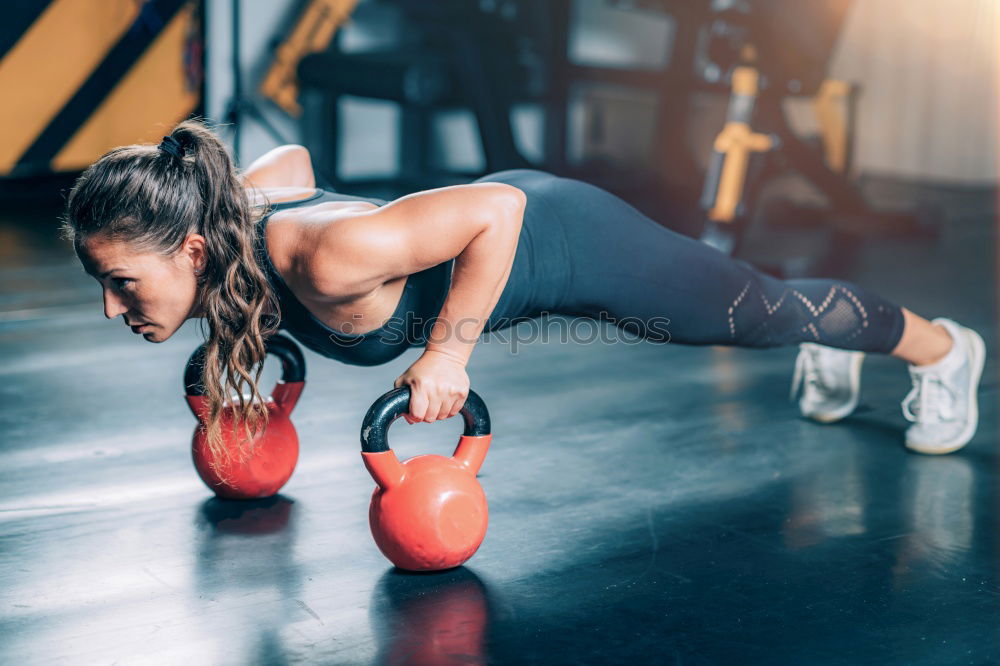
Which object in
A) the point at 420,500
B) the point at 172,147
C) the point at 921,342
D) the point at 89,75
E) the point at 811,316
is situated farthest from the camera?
the point at 89,75

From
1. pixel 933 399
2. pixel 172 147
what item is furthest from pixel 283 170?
pixel 933 399

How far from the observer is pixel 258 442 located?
1627mm

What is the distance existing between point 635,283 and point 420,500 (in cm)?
46

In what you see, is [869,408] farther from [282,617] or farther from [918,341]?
[282,617]

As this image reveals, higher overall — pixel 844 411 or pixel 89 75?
pixel 89 75

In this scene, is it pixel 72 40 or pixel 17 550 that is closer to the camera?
pixel 17 550

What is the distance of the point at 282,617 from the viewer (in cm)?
134

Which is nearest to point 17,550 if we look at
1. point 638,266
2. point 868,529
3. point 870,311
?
point 638,266

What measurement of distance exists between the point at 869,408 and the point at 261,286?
1405mm

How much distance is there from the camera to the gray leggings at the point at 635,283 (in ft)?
5.02

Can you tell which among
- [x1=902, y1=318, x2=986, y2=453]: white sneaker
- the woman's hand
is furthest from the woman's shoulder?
[x1=902, y1=318, x2=986, y2=453]: white sneaker

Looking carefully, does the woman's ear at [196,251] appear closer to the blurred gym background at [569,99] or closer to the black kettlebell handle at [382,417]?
the black kettlebell handle at [382,417]

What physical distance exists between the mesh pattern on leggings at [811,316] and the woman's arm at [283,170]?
2.29 feet

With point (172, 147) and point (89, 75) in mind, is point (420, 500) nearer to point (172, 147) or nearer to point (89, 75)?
point (172, 147)
